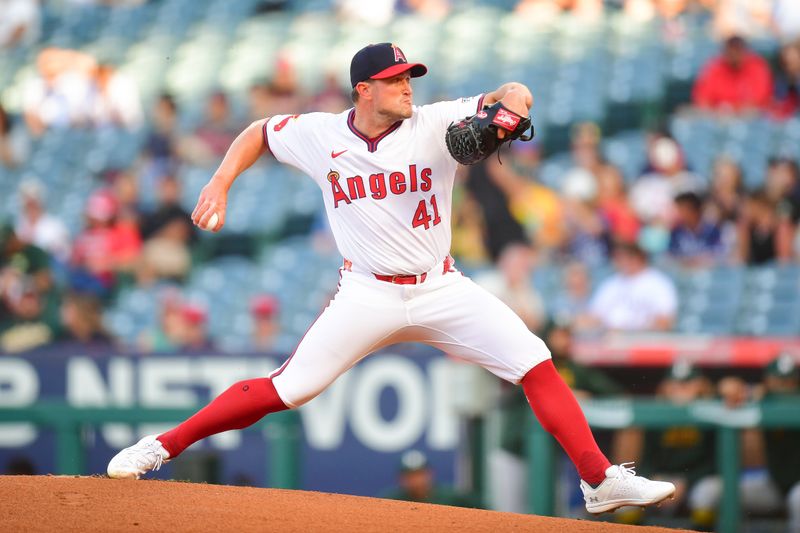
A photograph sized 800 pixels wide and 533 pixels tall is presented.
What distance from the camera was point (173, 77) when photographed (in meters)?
12.8

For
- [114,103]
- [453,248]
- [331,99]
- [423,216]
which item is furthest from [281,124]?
[114,103]

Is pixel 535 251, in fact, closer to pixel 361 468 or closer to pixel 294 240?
pixel 294 240

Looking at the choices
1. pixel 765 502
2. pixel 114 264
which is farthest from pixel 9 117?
pixel 765 502

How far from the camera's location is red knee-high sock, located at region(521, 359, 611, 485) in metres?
4.45

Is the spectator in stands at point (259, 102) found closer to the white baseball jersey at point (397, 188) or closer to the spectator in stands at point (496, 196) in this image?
the spectator in stands at point (496, 196)

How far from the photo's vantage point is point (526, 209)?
9461 millimetres

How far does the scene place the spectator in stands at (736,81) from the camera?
409 inches

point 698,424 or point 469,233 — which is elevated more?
point 469,233

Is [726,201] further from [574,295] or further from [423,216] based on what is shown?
[423,216]

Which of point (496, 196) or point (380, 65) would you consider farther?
point (496, 196)

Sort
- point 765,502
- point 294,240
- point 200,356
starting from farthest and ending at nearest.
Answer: point 294,240
point 200,356
point 765,502

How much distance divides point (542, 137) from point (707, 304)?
8.82 ft

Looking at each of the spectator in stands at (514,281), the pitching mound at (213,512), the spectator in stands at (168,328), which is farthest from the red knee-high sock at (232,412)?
the spectator in stands at (168,328)

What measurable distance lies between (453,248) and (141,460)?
4.69 metres
